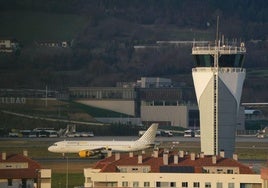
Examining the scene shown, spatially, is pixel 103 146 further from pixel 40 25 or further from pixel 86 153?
pixel 40 25

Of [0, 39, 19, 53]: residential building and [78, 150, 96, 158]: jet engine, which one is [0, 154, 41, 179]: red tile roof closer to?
[78, 150, 96, 158]: jet engine

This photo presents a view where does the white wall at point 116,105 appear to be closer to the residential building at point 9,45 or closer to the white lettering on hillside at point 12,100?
the residential building at point 9,45

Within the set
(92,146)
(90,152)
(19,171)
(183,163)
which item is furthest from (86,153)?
(19,171)

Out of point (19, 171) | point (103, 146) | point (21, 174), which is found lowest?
point (21, 174)

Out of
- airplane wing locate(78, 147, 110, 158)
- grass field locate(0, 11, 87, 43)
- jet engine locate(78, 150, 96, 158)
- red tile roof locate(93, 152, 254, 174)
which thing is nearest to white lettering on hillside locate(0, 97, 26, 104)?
grass field locate(0, 11, 87, 43)

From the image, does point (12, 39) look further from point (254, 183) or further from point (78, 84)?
point (254, 183)

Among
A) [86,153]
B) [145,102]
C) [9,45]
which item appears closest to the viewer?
[86,153]

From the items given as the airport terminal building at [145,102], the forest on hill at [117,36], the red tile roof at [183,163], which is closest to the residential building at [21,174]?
the red tile roof at [183,163]

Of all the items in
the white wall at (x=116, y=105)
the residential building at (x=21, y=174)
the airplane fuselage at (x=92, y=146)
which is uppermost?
the white wall at (x=116, y=105)
